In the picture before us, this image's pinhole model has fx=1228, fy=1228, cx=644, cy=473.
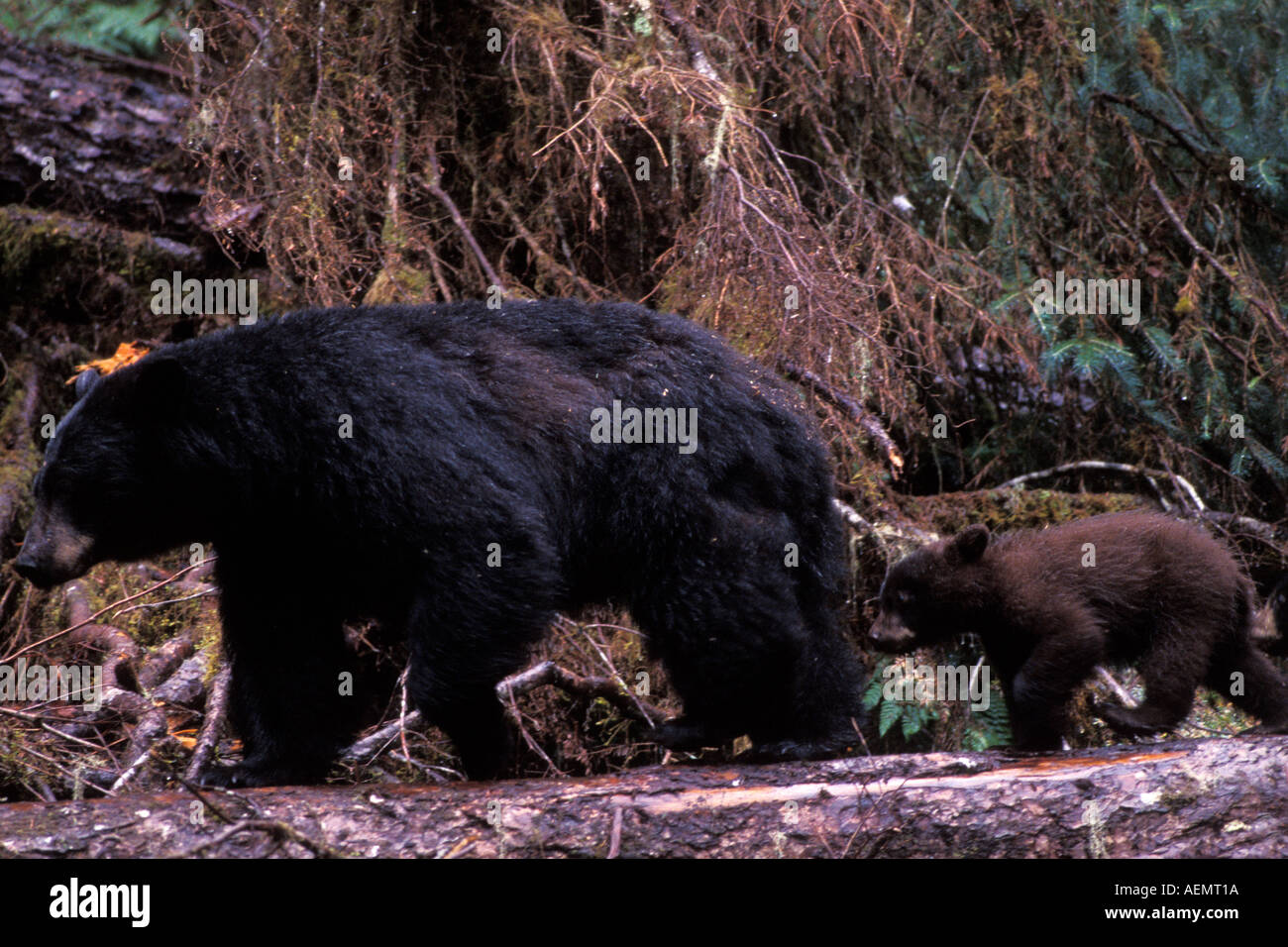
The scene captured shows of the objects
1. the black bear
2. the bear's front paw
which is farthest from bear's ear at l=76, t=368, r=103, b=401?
the bear's front paw

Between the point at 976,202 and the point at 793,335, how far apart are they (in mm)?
1774

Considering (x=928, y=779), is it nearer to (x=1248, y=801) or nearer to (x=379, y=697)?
(x=1248, y=801)

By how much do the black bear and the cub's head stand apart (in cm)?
45

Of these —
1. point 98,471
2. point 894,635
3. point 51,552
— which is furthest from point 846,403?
point 51,552

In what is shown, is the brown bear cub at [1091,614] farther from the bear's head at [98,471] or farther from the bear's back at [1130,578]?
the bear's head at [98,471]

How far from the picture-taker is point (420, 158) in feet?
18.9

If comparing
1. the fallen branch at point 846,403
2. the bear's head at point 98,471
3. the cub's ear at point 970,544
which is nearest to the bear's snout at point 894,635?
the cub's ear at point 970,544

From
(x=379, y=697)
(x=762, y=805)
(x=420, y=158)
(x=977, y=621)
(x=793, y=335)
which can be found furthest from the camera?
A: (x=420, y=158)

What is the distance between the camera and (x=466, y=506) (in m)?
3.47

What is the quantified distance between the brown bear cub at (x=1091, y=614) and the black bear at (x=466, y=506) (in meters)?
0.51

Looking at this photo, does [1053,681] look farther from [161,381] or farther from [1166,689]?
[161,381]

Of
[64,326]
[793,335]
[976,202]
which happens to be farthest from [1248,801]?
[64,326]

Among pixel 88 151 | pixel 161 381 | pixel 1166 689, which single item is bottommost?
pixel 1166 689

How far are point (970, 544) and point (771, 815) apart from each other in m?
1.67
